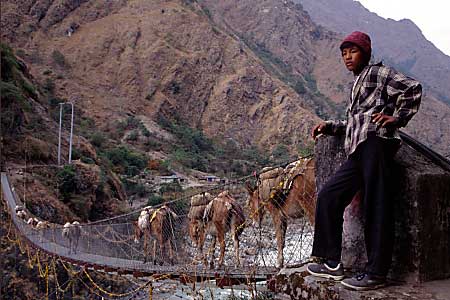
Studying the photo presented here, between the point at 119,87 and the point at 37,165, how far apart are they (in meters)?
25.2

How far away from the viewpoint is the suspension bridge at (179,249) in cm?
412

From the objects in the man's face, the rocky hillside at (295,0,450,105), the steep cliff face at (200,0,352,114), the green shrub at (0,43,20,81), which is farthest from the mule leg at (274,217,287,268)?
the rocky hillside at (295,0,450,105)

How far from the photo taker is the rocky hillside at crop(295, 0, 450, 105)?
310 feet

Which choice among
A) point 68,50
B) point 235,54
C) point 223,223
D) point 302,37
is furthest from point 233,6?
point 223,223

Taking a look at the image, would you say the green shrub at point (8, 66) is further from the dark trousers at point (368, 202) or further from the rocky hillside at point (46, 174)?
the dark trousers at point (368, 202)

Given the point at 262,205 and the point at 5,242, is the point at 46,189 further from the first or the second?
the point at 262,205

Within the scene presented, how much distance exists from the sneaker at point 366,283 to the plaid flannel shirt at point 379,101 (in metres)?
0.40

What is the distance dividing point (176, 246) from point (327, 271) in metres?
5.04

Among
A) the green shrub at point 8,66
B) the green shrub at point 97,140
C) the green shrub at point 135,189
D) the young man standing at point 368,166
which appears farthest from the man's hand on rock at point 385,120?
the green shrub at point 97,140

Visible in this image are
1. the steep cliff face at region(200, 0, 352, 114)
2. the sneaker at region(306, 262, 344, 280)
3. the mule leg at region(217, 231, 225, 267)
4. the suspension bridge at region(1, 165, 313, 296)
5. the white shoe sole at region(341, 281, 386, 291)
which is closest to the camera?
the white shoe sole at region(341, 281, 386, 291)

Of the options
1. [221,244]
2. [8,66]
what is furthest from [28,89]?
[221,244]

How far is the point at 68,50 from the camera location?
43.1m

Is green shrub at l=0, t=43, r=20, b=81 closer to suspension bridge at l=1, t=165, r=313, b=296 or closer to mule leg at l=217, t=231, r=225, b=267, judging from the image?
suspension bridge at l=1, t=165, r=313, b=296

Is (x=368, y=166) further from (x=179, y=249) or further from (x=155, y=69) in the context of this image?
(x=155, y=69)
